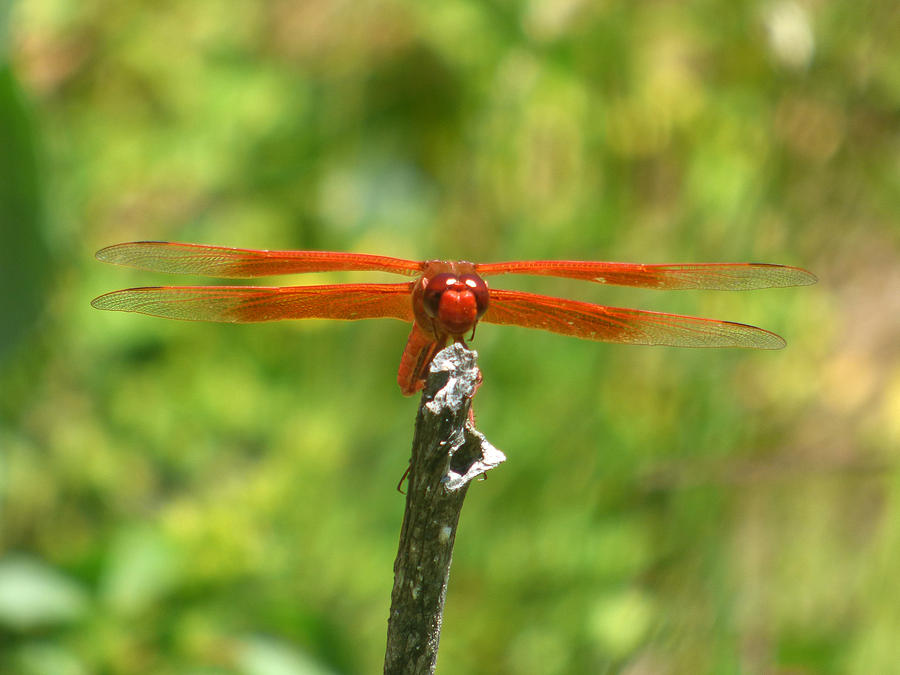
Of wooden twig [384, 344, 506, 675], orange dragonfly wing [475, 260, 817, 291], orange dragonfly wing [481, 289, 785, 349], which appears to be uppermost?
orange dragonfly wing [475, 260, 817, 291]

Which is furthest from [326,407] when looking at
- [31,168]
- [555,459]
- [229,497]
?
[31,168]

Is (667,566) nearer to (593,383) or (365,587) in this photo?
(593,383)

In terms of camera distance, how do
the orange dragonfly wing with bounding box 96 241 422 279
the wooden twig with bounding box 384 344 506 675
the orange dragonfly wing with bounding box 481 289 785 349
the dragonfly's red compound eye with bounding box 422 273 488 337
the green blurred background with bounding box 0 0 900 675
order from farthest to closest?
the green blurred background with bounding box 0 0 900 675, the orange dragonfly wing with bounding box 481 289 785 349, the orange dragonfly wing with bounding box 96 241 422 279, the dragonfly's red compound eye with bounding box 422 273 488 337, the wooden twig with bounding box 384 344 506 675

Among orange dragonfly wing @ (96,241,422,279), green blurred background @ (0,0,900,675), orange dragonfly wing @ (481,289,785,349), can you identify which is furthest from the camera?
green blurred background @ (0,0,900,675)

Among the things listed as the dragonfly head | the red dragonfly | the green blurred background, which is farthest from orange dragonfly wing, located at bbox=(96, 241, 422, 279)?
the green blurred background

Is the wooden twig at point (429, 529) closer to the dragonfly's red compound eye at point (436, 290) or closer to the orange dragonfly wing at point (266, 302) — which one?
the dragonfly's red compound eye at point (436, 290)

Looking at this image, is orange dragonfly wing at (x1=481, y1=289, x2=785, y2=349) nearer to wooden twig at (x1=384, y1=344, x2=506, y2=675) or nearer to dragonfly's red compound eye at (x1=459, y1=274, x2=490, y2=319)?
dragonfly's red compound eye at (x1=459, y1=274, x2=490, y2=319)

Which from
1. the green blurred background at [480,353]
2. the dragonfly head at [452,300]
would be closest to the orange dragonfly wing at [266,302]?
the dragonfly head at [452,300]
